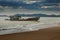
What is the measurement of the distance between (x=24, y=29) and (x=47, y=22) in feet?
0.76

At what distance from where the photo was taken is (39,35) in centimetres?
135

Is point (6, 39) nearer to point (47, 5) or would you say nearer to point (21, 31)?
point (21, 31)

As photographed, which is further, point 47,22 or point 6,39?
point 47,22

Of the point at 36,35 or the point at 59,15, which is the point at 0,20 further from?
the point at 59,15

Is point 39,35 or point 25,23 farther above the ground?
point 25,23

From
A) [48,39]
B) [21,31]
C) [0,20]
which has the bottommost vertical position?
[48,39]

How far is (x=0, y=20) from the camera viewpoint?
1.33 m

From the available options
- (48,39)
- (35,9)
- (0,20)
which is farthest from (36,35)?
(0,20)

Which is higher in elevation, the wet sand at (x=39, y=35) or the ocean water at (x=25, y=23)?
the ocean water at (x=25, y=23)

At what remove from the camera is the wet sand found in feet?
4.24

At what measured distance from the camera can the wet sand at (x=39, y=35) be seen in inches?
50.9

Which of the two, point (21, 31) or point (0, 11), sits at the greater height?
point (0, 11)

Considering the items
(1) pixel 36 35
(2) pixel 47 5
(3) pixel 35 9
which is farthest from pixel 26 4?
(1) pixel 36 35

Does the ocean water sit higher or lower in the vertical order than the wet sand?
higher
